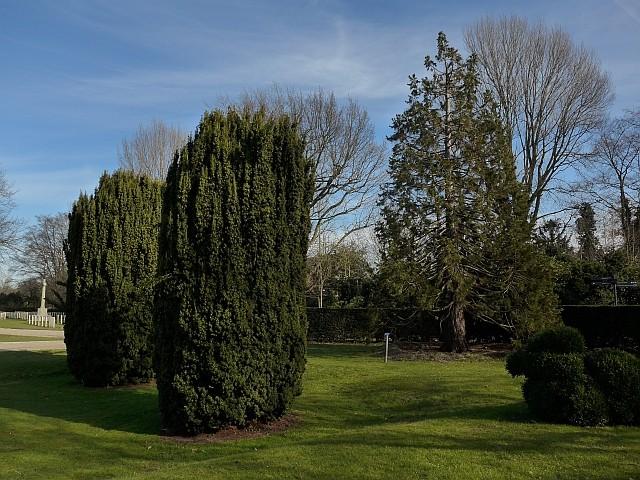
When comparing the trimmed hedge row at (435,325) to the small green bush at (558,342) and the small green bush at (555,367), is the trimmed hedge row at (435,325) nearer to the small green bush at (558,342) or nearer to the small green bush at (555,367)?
the small green bush at (558,342)

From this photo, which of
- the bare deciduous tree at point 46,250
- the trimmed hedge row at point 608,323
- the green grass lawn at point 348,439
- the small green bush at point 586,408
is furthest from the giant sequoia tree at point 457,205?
the bare deciduous tree at point 46,250

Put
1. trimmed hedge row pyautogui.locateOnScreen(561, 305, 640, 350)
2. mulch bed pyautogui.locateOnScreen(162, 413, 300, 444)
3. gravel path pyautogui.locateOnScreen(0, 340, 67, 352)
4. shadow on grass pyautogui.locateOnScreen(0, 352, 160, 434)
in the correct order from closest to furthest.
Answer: mulch bed pyautogui.locateOnScreen(162, 413, 300, 444) < shadow on grass pyautogui.locateOnScreen(0, 352, 160, 434) < trimmed hedge row pyautogui.locateOnScreen(561, 305, 640, 350) < gravel path pyautogui.locateOnScreen(0, 340, 67, 352)

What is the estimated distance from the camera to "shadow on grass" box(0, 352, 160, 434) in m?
10.0

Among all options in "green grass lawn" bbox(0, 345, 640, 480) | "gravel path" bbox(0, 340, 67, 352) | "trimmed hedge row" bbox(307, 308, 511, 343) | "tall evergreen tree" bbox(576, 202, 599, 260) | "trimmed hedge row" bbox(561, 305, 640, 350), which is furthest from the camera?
"tall evergreen tree" bbox(576, 202, 599, 260)

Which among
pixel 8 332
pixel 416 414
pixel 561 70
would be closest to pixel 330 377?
pixel 416 414

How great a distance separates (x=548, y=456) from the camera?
6.01m

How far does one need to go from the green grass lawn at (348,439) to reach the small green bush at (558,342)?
987 millimetres

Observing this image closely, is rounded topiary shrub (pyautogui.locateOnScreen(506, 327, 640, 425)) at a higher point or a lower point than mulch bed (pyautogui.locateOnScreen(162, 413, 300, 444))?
higher

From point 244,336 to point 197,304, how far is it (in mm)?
851

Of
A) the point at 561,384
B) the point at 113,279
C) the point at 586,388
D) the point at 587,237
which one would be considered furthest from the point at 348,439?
the point at 587,237

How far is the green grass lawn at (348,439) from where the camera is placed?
18.9 feet

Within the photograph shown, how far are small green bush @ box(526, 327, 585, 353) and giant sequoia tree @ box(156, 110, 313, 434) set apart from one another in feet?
11.8

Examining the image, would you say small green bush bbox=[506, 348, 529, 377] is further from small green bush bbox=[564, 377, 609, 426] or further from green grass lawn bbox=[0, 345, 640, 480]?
small green bush bbox=[564, 377, 609, 426]

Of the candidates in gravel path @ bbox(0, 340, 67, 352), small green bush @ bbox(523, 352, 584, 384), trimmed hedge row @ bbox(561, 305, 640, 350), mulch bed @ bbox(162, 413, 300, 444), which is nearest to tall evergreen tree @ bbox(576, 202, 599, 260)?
trimmed hedge row @ bbox(561, 305, 640, 350)
